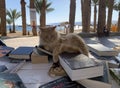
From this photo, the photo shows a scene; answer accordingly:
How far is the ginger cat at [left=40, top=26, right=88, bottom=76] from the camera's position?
1.08 meters

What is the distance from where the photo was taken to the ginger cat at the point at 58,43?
108cm

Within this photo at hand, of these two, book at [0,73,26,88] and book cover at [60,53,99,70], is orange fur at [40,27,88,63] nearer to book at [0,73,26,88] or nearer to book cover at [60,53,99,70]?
book cover at [60,53,99,70]

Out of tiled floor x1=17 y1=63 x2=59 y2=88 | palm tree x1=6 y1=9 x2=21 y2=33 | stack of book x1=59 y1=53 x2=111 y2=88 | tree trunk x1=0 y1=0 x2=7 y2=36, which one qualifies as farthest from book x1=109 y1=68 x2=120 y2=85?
palm tree x1=6 y1=9 x2=21 y2=33

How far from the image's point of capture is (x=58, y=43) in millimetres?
1147

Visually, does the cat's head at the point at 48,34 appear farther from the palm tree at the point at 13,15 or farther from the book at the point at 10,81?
the palm tree at the point at 13,15

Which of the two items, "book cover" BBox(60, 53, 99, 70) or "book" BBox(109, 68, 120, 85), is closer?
"book cover" BBox(60, 53, 99, 70)

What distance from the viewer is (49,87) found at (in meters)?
0.84

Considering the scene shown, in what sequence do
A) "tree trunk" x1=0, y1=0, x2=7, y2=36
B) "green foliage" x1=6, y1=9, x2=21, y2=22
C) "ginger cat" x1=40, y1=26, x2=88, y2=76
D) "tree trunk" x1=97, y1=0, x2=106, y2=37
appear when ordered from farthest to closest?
"green foliage" x1=6, y1=9, x2=21, y2=22
"tree trunk" x1=0, y1=0, x2=7, y2=36
"tree trunk" x1=97, y1=0, x2=106, y2=37
"ginger cat" x1=40, y1=26, x2=88, y2=76

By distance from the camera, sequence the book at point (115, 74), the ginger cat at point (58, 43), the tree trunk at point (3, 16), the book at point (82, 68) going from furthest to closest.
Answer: the tree trunk at point (3, 16) < the ginger cat at point (58, 43) < the book at point (115, 74) < the book at point (82, 68)

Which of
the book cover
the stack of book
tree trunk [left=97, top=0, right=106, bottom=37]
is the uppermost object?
tree trunk [left=97, top=0, right=106, bottom=37]

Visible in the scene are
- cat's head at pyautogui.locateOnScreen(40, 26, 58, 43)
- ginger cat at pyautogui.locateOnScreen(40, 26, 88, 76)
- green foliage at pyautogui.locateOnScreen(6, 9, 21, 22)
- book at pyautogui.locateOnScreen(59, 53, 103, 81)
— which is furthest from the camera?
green foliage at pyautogui.locateOnScreen(6, 9, 21, 22)

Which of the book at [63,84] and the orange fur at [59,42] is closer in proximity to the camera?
the book at [63,84]

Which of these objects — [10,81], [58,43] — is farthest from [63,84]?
[58,43]

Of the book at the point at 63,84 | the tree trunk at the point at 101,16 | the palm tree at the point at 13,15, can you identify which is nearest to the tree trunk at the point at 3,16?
the tree trunk at the point at 101,16
